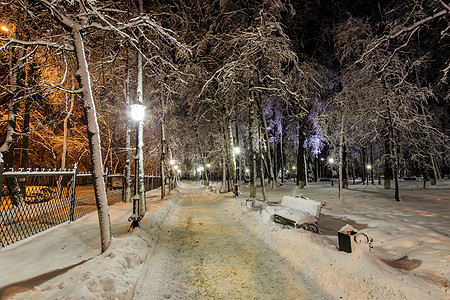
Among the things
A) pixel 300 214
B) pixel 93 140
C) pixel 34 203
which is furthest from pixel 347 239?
pixel 34 203

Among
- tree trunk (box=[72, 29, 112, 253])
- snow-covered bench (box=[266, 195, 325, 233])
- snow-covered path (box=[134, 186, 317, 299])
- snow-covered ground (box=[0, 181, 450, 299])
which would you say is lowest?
snow-covered path (box=[134, 186, 317, 299])

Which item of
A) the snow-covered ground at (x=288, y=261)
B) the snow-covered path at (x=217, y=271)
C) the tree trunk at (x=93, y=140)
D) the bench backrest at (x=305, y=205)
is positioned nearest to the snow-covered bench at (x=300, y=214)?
the bench backrest at (x=305, y=205)

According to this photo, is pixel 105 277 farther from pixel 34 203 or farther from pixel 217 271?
pixel 34 203

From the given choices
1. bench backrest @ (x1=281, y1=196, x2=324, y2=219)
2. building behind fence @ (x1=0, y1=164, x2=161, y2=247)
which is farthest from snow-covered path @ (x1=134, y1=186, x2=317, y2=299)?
building behind fence @ (x1=0, y1=164, x2=161, y2=247)

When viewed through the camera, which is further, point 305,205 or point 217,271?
point 305,205

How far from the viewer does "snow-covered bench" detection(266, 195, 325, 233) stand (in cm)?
641

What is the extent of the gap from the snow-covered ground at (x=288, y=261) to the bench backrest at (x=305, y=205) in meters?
0.80

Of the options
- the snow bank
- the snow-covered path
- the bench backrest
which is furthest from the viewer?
the bench backrest

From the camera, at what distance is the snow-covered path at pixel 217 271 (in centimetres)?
393

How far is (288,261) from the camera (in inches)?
203

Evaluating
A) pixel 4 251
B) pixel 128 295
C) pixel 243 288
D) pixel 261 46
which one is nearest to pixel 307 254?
pixel 243 288

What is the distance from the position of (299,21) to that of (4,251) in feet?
63.8

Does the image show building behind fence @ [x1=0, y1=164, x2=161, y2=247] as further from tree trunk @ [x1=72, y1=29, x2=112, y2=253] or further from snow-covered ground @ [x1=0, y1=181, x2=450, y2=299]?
tree trunk @ [x1=72, y1=29, x2=112, y2=253]

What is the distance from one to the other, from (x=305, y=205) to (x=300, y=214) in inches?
25.1
